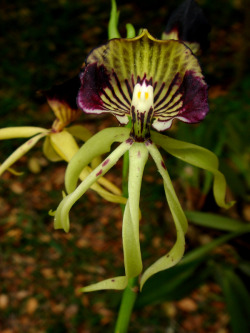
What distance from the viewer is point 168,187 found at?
0.76 metres

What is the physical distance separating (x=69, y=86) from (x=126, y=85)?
0.17 m

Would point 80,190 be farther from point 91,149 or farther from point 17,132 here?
point 17,132

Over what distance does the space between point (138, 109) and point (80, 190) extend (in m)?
0.19

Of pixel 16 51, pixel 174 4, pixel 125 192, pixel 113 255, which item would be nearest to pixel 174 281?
pixel 113 255

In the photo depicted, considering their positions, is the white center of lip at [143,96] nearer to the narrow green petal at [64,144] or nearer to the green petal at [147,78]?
the green petal at [147,78]

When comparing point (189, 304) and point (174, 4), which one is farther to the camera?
point (174, 4)

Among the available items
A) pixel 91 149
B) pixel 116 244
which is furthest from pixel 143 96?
pixel 116 244

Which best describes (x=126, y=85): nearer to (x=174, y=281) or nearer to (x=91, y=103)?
(x=91, y=103)

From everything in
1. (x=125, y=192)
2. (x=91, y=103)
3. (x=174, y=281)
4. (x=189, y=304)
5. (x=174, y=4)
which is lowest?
(x=189, y=304)

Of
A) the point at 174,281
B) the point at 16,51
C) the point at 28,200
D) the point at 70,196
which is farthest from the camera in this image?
the point at 16,51

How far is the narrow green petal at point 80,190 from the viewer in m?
0.75

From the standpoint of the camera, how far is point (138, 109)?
760 mm

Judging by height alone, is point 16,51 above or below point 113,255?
above

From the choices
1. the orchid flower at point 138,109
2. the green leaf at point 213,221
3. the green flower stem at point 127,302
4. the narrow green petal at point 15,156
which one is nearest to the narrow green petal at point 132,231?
the orchid flower at point 138,109
